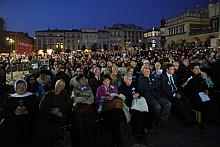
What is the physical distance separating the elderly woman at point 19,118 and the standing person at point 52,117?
0.72ft

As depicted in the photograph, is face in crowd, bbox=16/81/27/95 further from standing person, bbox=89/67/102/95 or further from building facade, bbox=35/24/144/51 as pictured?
building facade, bbox=35/24/144/51

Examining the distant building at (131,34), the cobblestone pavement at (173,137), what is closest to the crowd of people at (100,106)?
the cobblestone pavement at (173,137)

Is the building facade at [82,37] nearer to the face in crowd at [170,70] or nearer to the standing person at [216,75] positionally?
the standing person at [216,75]

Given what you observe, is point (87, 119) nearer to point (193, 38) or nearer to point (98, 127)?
point (98, 127)

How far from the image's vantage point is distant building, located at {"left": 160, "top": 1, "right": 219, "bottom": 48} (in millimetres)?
73369

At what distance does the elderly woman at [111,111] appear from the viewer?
24.1 ft

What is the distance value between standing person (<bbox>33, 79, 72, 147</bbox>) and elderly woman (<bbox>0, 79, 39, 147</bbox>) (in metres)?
0.22

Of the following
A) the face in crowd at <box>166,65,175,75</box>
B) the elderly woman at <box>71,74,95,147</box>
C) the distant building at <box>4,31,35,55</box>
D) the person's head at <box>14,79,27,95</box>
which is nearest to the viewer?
the person's head at <box>14,79,27,95</box>

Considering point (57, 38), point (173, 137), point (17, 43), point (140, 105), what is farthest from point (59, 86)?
point (57, 38)

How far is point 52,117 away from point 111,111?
1496 mm

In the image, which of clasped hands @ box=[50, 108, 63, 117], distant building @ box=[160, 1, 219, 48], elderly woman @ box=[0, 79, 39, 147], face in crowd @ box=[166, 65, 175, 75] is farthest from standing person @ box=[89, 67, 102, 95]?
distant building @ box=[160, 1, 219, 48]

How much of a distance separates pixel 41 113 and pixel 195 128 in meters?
4.46

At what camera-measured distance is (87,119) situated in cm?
719

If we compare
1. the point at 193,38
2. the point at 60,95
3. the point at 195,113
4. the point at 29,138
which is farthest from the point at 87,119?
the point at 193,38
